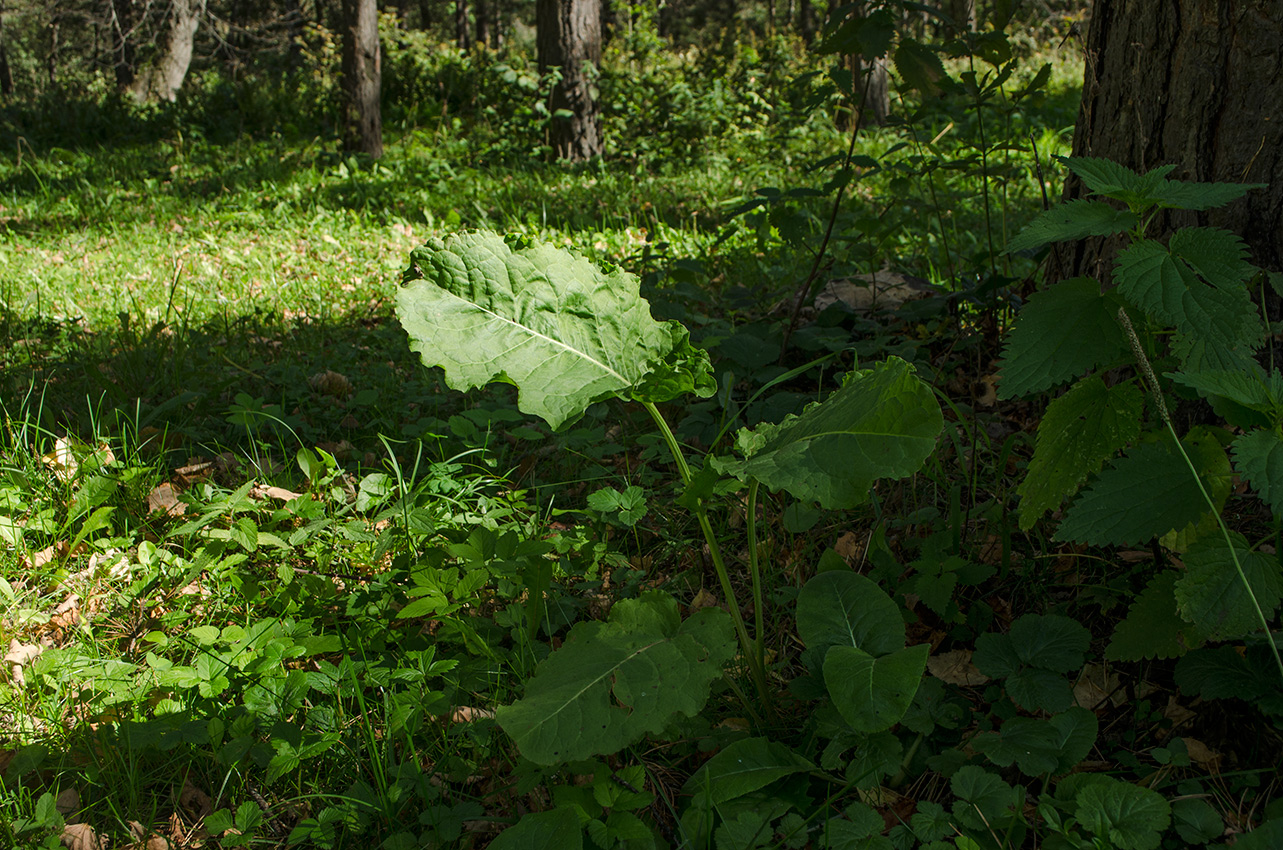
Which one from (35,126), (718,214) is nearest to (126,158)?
(35,126)

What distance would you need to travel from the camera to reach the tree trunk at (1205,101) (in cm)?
177

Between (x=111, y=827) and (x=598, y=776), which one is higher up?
(x=598, y=776)

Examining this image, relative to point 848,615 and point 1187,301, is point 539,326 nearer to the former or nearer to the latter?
point 848,615

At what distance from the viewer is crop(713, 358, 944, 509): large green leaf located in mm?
1234

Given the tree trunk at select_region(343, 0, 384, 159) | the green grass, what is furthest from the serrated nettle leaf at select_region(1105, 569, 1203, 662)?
the tree trunk at select_region(343, 0, 384, 159)

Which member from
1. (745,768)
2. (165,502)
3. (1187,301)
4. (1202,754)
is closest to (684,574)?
(745,768)

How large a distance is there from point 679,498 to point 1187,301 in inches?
35.3

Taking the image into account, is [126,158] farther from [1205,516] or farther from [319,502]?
[1205,516]

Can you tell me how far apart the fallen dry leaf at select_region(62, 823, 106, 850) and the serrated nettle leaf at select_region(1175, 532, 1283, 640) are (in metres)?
1.94

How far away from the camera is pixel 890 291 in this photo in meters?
3.54

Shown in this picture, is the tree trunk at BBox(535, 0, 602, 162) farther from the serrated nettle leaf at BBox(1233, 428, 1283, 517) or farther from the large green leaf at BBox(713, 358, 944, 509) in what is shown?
the serrated nettle leaf at BBox(1233, 428, 1283, 517)

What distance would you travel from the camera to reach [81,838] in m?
1.47

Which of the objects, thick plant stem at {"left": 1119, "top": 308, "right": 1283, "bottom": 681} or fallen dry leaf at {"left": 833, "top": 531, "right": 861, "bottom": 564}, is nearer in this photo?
thick plant stem at {"left": 1119, "top": 308, "right": 1283, "bottom": 681}

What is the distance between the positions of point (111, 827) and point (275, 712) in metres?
0.33
